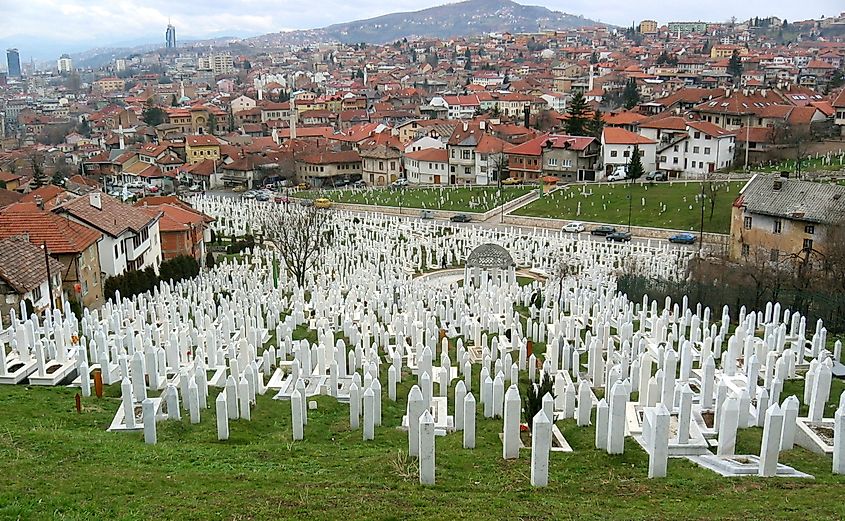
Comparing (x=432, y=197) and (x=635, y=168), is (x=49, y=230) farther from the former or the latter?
(x=635, y=168)

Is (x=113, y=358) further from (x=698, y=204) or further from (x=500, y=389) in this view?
(x=698, y=204)

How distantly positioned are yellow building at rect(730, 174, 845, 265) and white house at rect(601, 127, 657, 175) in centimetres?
2736

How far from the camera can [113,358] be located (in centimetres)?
1762

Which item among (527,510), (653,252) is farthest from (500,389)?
(653,252)

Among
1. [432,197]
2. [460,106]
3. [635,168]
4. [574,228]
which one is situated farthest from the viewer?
[460,106]

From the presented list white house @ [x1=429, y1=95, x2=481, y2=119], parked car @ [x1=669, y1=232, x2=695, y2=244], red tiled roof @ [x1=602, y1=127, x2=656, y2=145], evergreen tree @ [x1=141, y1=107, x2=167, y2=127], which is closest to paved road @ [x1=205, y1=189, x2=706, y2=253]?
parked car @ [x1=669, y1=232, x2=695, y2=244]

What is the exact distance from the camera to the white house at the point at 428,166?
237 feet

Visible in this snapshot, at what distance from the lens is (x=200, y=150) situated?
287 ft

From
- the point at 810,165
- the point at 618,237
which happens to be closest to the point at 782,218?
the point at 618,237

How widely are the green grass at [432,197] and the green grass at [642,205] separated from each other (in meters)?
3.46

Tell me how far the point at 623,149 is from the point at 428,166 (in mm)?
18424

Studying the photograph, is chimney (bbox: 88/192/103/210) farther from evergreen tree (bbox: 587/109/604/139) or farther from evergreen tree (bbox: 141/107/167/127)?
evergreen tree (bbox: 141/107/167/127)

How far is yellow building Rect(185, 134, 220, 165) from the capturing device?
87.1 metres

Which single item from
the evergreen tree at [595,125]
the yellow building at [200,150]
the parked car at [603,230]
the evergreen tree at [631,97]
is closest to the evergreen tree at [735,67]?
the evergreen tree at [631,97]
